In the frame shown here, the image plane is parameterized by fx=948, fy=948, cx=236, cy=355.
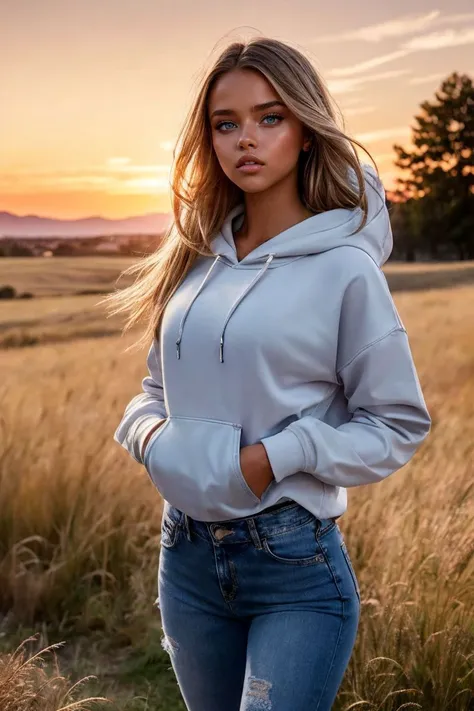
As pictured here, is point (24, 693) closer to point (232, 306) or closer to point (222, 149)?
point (232, 306)

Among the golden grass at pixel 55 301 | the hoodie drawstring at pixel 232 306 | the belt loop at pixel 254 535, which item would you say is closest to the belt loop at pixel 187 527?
the belt loop at pixel 254 535

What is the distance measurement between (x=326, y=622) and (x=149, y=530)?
2351mm

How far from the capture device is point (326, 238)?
185 centimetres

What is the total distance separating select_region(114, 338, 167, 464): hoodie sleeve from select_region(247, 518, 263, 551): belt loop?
1.02 ft

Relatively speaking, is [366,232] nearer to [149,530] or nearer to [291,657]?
[291,657]

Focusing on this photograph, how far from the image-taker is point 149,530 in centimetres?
409

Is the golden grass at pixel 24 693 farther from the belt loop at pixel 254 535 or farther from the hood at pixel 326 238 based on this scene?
Result: the hood at pixel 326 238

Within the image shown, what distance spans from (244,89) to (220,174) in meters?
0.28

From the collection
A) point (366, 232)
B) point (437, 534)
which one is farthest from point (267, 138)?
point (437, 534)

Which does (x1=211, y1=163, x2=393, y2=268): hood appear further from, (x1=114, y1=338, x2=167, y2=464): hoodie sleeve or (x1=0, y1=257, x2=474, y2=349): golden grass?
(x1=0, y1=257, x2=474, y2=349): golden grass

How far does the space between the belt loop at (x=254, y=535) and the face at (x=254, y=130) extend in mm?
668

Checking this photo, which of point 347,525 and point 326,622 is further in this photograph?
point 347,525

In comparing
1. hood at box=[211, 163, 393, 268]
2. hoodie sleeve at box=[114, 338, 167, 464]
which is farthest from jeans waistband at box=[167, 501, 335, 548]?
hood at box=[211, 163, 393, 268]

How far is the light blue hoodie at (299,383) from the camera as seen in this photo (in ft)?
5.87
